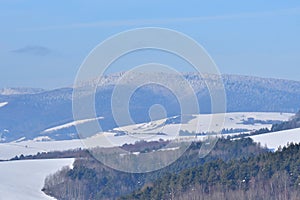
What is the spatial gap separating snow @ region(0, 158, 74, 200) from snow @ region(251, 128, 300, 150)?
82.5ft

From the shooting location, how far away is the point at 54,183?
11619cm

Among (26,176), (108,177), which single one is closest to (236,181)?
(108,177)

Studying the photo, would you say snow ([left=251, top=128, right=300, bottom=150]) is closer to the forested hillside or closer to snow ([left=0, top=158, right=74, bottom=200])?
the forested hillside

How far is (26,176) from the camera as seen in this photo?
415 ft

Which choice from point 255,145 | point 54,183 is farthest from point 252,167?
point 255,145

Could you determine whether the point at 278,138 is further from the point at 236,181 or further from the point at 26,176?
the point at 236,181

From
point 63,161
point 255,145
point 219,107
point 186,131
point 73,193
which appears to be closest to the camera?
point 73,193

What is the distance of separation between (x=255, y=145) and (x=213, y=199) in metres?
53.3

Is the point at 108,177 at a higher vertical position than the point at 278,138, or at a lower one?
lower

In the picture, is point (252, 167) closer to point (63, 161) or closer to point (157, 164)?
point (157, 164)

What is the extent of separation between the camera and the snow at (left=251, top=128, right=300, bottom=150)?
138m

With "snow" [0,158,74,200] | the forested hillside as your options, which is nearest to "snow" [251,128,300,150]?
the forested hillside

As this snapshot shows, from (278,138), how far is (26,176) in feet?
126

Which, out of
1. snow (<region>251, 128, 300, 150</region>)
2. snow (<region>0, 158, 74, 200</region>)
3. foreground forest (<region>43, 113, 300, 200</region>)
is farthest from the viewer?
snow (<region>251, 128, 300, 150</region>)
